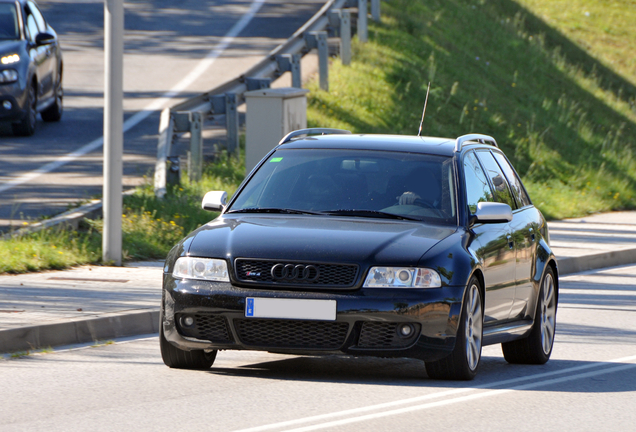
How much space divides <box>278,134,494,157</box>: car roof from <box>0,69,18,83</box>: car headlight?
30.0 ft

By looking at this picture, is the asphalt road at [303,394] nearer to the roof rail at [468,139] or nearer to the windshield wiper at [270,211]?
the windshield wiper at [270,211]

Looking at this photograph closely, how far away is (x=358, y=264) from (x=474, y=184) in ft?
5.70

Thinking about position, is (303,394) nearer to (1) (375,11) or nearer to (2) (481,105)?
(2) (481,105)

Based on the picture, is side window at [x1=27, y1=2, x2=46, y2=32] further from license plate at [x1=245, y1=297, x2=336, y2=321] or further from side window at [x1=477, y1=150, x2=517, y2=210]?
license plate at [x1=245, y1=297, x2=336, y2=321]

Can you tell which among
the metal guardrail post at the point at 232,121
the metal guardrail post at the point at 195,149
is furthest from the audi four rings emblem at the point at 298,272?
the metal guardrail post at the point at 232,121

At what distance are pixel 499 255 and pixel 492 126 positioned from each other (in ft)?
50.3

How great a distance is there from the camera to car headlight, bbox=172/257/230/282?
7.55 m

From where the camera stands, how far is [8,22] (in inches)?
727

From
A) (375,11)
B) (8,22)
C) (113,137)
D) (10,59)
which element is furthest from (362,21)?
(113,137)

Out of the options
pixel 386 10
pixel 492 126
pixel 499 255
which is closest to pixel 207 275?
pixel 499 255

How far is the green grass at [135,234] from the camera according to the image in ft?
39.3

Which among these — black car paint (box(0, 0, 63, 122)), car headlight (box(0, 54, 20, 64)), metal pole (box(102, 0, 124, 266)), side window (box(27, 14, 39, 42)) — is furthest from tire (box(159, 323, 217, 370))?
side window (box(27, 14, 39, 42))

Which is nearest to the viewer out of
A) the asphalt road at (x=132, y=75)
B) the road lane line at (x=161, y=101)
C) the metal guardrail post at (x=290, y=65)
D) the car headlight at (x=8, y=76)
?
the asphalt road at (x=132, y=75)

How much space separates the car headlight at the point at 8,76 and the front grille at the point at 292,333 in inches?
422
